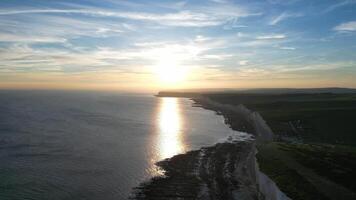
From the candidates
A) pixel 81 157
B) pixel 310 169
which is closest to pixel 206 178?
pixel 310 169

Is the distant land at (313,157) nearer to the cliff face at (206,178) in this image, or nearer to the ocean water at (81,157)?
the cliff face at (206,178)

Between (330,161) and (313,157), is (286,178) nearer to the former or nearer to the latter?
(330,161)

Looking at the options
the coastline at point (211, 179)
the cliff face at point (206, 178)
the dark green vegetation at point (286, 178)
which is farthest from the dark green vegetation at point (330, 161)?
the cliff face at point (206, 178)

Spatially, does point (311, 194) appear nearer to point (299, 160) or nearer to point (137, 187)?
point (299, 160)

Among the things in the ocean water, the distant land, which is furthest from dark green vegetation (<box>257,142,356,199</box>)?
the ocean water

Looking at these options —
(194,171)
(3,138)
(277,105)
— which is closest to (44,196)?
(194,171)

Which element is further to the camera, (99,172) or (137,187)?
(99,172)

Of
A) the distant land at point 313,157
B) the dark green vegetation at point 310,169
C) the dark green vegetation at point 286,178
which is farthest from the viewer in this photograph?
the distant land at point 313,157

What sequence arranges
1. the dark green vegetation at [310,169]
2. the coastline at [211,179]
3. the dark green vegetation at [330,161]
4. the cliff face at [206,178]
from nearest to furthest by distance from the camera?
the dark green vegetation at [310,169], the dark green vegetation at [330,161], the coastline at [211,179], the cliff face at [206,178]
